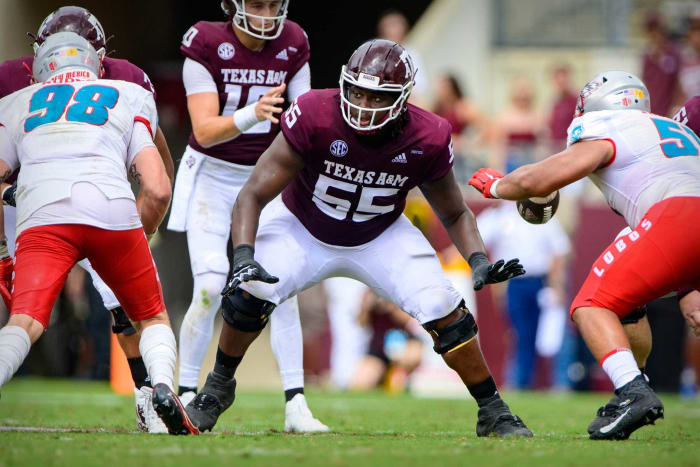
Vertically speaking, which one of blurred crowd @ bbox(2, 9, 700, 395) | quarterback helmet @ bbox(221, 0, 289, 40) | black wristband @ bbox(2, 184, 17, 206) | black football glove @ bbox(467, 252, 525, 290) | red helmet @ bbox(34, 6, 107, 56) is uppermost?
quarterback helmet @ bbox(221, 0, 289, 40)

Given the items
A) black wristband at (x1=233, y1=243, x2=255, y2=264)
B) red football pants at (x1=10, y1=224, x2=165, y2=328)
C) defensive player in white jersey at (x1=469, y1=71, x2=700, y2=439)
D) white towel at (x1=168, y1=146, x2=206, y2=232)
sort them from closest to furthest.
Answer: red football pants at (x1=10, y1=224, x2=165, y2=328), defensive player in white jersey at (x1=469, y1=71, x2=700, y2=439), black wristband at (x1=233, y1=243, x2=255, y2=264), white towel at (x1=168, y1=146, x2=206, y2=232)

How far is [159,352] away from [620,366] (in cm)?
207

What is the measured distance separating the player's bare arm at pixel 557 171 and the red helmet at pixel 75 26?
7.41 ft

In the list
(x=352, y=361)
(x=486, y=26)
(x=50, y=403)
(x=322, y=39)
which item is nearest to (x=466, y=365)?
(x=50, y=403)

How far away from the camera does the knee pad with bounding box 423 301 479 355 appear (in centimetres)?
511

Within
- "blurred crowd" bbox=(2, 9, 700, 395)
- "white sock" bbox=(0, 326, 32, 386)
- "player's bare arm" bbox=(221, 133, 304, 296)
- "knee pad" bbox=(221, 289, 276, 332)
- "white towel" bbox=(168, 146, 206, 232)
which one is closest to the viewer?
"white sock" bbox=(0, 326, 32, 386)

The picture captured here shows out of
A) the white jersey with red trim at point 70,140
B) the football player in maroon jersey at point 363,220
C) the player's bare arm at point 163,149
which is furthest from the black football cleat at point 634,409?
the player's bare arm at point 163,149

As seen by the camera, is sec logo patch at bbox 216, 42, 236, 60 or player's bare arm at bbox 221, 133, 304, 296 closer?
player's bare arm at bbox 221, 133, 304, 296

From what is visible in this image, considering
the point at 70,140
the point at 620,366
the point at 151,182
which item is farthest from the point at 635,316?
the point at 70,140

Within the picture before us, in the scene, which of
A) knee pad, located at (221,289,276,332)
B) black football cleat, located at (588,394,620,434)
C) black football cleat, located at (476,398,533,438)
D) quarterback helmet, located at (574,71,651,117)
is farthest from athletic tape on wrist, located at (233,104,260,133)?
black football cleat, located at (588,394,620,434)

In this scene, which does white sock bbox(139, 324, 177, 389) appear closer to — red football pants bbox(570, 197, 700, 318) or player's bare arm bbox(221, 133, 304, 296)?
player's bare arm bbox(221, 133, 304, 296)

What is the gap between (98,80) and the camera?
4871 millimetres

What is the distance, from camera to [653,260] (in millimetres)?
4812

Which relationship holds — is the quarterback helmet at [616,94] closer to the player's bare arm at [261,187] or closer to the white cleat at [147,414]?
Answer: the player's bare arm at [261,187]
